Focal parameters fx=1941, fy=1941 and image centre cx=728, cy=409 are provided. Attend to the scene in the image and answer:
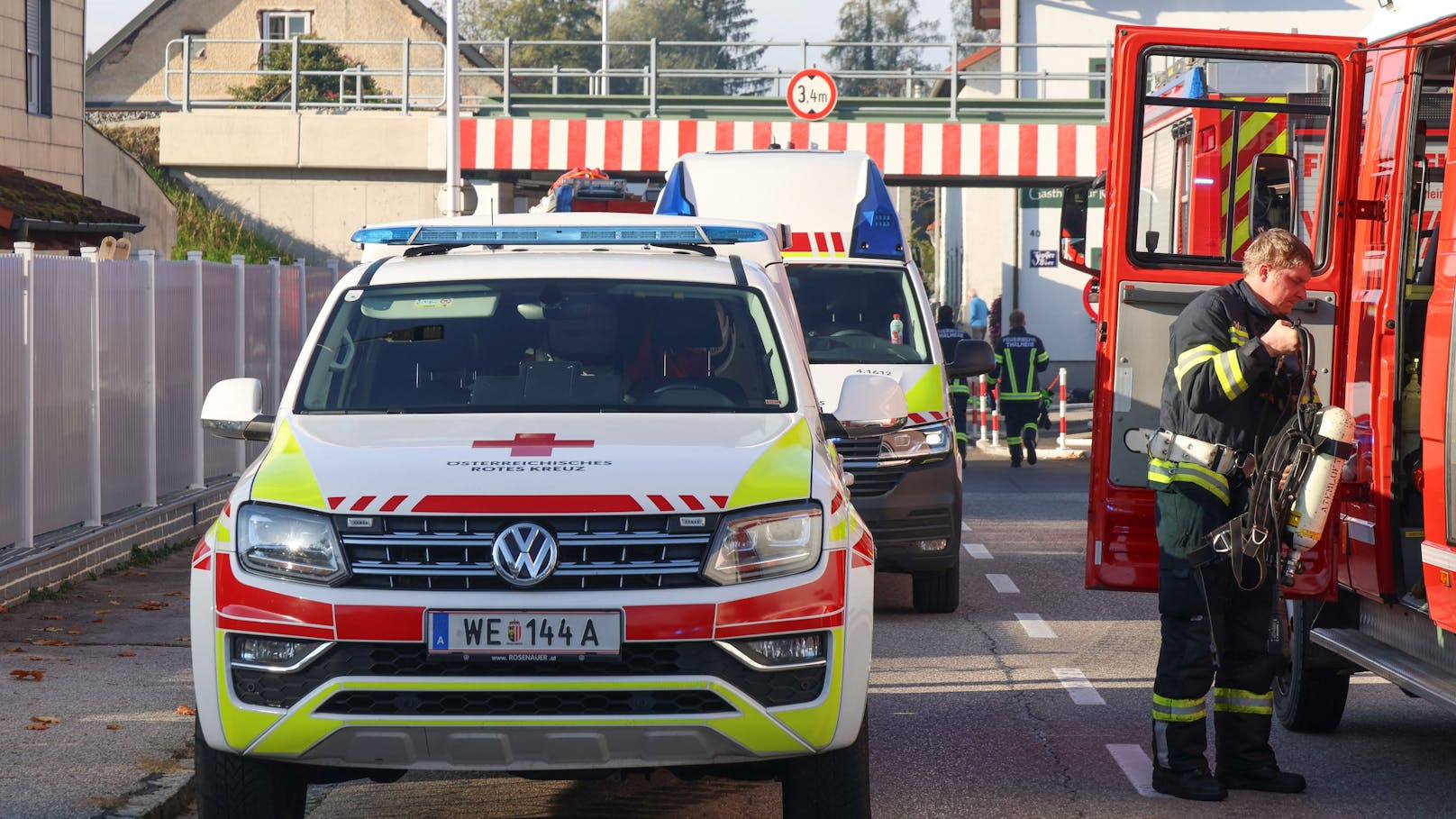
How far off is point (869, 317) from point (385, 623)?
6.92 meters

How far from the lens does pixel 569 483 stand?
5109 millimetres

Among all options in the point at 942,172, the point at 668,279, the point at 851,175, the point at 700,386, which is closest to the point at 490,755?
the point at 700,386

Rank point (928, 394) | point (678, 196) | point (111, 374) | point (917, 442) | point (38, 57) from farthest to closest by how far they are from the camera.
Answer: point (38, 57)
point (678, 196)
point (111, 374)
point (928, 394)
point (917, 442)

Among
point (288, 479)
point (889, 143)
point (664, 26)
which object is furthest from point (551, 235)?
point (664, 26)

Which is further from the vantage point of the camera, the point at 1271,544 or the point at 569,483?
the point at 1271,544

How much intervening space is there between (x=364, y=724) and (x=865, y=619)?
138 centimetres

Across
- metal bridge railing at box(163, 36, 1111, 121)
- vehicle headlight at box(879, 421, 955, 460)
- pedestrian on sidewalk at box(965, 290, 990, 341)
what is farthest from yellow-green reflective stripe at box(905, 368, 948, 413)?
pedestrian on sidewalk at box(965, 290, 990, 341)

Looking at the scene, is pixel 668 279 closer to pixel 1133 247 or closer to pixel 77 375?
pixel 1133 247

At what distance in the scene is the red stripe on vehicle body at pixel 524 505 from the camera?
5.04 metres

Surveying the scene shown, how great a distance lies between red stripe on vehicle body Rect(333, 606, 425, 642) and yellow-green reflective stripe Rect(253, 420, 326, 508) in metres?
0.32

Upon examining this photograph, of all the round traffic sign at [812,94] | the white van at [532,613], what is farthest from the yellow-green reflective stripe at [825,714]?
the round traffic sign at [812,94]

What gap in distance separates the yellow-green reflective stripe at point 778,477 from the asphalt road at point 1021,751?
4.84 ft

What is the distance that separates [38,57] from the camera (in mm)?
21375

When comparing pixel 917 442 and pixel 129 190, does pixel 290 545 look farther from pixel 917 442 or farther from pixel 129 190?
pixel 129 190
